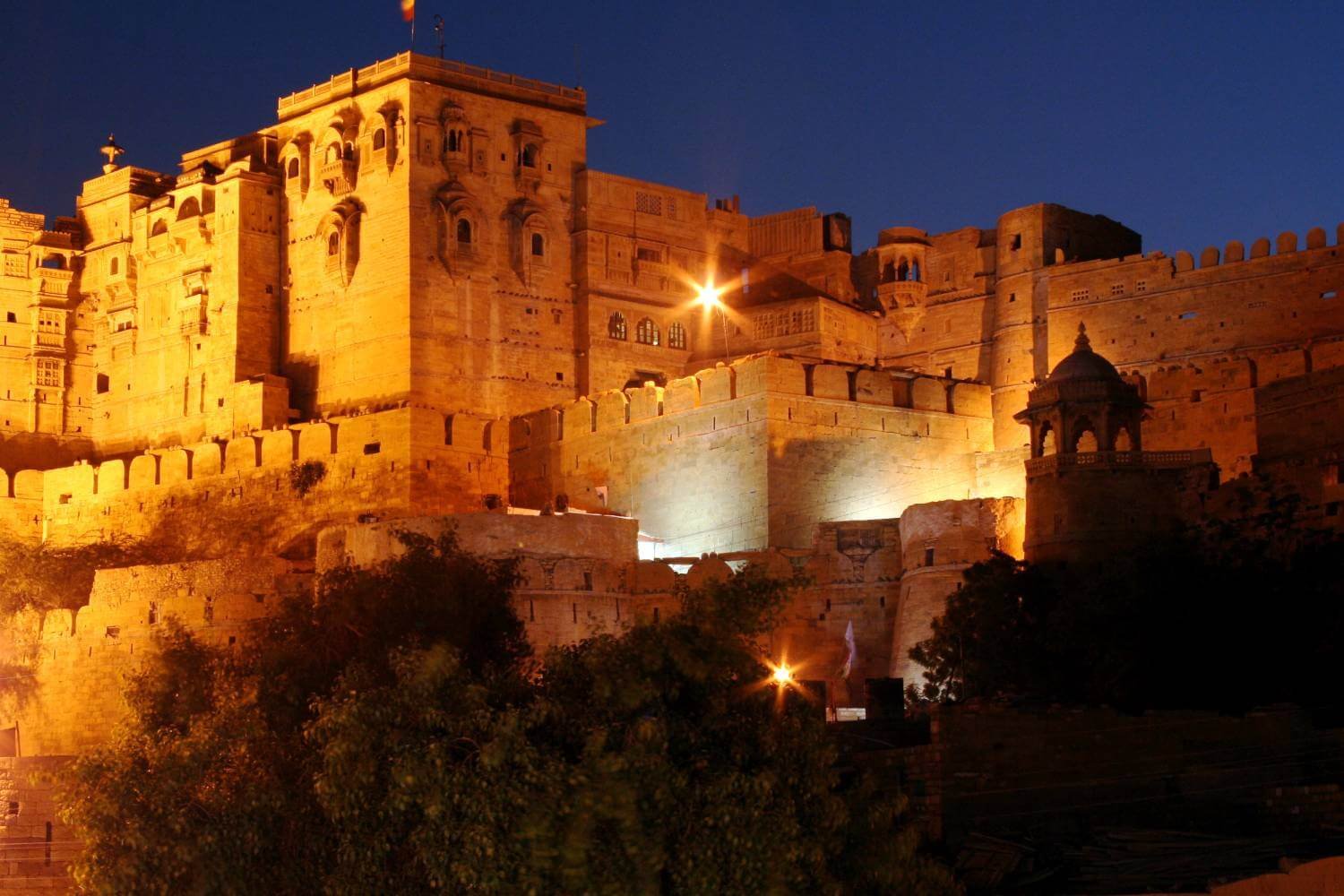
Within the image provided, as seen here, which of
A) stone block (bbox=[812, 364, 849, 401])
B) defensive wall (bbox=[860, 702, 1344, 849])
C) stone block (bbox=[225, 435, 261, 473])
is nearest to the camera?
defensive wall (bbox=[860, 702, 1344, 849])

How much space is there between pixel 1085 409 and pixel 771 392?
10208 mm

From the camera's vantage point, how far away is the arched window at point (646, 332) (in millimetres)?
57906

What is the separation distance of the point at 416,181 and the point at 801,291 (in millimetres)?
10718

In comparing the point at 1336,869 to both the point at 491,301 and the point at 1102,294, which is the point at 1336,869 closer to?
the point at 1102,294

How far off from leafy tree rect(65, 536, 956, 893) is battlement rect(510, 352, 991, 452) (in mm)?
22877

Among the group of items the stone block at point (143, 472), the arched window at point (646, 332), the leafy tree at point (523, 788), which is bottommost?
the leafy tree at point (523, 788)

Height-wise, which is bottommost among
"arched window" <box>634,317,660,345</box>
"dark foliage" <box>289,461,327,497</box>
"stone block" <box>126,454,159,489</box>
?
"dark foliage" <box>289,461,327,497</box>

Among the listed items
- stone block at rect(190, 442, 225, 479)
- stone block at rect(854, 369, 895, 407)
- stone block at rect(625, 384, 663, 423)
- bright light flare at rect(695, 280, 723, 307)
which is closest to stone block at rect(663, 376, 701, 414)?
stone block at rect(625, 384, 663, 423)

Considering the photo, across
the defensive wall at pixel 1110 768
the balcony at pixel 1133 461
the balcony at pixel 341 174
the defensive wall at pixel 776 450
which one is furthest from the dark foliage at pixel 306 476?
the defensive wall at pixel 1110 768

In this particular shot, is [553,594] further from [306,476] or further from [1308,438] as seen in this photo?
[306,476]

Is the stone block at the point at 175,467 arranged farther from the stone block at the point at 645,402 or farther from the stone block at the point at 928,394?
the stone block at the point at 928,394

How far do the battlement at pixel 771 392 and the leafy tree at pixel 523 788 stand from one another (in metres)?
22.9

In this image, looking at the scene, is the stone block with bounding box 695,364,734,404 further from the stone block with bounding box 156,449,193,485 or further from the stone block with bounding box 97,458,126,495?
the stone block with bounding box 97,458,126,495

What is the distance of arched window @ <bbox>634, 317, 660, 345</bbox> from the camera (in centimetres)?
5791
